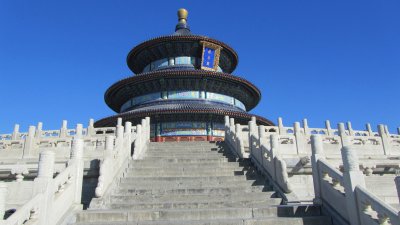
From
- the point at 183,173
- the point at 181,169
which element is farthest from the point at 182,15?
the point at 183,173

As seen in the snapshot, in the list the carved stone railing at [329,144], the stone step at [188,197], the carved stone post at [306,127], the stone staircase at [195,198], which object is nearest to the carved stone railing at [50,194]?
the stone staircase at [195,198]

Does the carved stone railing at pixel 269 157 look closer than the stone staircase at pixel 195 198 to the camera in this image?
No

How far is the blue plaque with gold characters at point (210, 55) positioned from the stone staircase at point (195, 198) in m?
15.6

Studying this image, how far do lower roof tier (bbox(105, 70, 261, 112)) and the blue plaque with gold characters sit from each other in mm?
2676

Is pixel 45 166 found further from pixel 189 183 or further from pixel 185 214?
pixel 189 183

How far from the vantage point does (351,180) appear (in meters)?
6.24

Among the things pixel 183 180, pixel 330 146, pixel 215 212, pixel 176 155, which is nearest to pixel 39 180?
pixel 215 212

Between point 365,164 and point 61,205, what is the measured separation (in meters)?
8.12

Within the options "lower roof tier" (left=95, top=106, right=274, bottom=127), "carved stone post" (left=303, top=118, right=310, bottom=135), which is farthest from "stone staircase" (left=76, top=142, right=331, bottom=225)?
"lower roof tier" (left=95, top=106, right=274, bottom=127)

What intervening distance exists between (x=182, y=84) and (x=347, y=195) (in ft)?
70.1

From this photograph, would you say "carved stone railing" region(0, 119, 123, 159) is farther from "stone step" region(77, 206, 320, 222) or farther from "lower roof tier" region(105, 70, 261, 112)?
"lower roof tier" region(105, 70, 261, 112)

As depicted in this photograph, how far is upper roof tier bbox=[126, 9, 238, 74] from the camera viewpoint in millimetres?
29250

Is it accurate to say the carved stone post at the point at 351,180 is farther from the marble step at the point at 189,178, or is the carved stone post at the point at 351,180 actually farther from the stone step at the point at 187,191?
the marble step at the point at 189,178

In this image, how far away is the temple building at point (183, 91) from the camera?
24.3m
